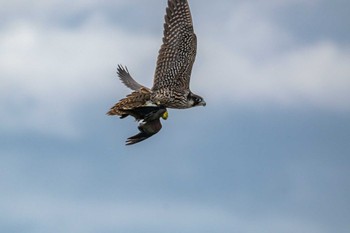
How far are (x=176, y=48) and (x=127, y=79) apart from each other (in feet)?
10.1

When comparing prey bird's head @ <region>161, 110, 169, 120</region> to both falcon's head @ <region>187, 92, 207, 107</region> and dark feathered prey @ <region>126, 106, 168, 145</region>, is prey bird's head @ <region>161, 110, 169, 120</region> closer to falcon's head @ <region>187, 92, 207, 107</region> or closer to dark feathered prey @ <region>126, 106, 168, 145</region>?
dark feathered prey @ <region>126, 106, 168, 145</region>

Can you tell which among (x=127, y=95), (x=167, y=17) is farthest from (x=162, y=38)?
(x=127, y=95)

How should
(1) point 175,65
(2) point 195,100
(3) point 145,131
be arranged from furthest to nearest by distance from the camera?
(1) point 175,65
(2) point 195,100
(3) point 145,131

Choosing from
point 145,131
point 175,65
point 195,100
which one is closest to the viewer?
point 145,131

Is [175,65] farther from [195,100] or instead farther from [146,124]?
[146,124]

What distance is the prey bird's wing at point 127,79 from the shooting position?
35.6 meters

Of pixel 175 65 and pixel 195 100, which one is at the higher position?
pixel 175 65

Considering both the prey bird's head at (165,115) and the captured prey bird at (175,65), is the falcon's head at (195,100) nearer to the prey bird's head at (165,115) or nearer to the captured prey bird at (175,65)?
the captured prey bird at (175,65)

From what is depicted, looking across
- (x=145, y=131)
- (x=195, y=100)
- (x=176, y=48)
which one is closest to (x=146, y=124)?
(x=145, y=131)

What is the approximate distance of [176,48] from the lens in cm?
3434

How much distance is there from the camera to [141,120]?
31.7 meters

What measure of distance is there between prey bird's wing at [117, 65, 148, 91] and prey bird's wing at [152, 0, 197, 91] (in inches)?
60.3

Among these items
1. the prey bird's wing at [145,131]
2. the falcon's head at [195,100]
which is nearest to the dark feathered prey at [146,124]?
the prey bird's wing at [145,131]

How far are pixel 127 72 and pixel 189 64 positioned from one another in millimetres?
3443
